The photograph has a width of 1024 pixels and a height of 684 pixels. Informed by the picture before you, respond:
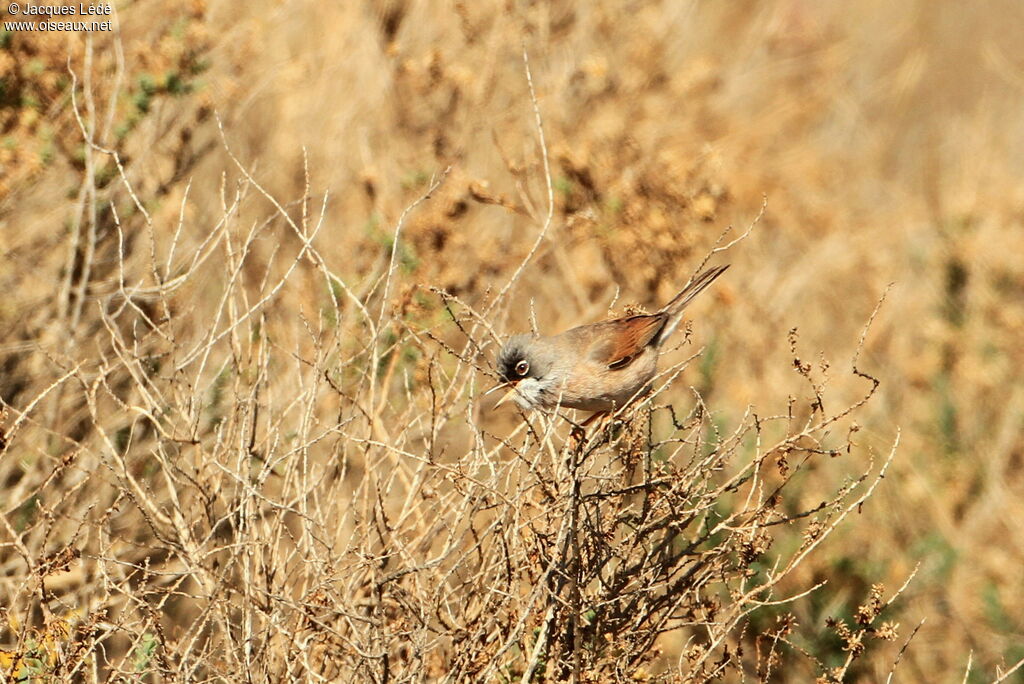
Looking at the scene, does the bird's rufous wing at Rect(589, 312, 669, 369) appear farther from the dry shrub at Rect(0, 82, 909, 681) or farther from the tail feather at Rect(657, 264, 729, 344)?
the dry shrub at Rect(0, 82, 909, 681)

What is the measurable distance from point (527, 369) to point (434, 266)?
1.53 metres

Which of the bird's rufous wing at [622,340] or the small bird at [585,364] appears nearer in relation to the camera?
the small bird at [585,364]

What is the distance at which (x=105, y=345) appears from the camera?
4699 mm

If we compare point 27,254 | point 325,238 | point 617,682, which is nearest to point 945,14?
point 325,238

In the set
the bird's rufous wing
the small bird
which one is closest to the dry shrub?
the small bird

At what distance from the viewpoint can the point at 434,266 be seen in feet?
16.9

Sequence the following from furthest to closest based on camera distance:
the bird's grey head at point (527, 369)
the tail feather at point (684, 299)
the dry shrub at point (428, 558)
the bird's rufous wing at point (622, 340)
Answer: the tail feather at point (684, 299) < the bird's rufous wing at point (622, 340) < the bird's grey head at point (527, 369) < the dry shrub at point (428, 558)

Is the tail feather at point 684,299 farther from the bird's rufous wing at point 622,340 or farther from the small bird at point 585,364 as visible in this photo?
the bird's rufous wing at point 622,340

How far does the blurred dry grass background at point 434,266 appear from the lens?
3.67 metres

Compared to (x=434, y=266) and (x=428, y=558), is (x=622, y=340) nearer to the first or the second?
(x=428, y=558)

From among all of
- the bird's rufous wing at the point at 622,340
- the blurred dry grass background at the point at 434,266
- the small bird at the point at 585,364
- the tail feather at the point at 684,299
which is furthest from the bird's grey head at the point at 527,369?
the tail feather at the point at 684,299

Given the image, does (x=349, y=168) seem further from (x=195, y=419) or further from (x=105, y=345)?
(x=195, y=419)

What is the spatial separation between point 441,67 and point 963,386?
13.4 ft

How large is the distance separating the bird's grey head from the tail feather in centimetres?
75
